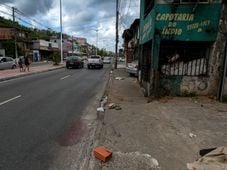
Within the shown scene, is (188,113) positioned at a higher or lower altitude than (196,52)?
lower

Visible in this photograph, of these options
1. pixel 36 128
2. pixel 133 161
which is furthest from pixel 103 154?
pixel 36 128

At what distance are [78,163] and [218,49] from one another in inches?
291

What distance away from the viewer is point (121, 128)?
5383 mm

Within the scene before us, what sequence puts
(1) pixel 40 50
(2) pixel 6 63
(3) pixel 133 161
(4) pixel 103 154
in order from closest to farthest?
(3) pixel 133 161 < (4) pixel 103 154 < (2) pixel 6 63 < (1) pixel 40 50

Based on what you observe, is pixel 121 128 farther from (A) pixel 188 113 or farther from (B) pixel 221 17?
(B) pixel 221 17

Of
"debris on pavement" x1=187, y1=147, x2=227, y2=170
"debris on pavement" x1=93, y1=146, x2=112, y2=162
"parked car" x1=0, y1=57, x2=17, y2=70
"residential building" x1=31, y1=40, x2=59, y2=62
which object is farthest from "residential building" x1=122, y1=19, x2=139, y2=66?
"residential building" x1=31, y1=40, x2=59, y2=62

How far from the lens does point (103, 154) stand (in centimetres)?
376

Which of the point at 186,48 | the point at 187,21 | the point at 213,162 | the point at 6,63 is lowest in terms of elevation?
the point at 213,162

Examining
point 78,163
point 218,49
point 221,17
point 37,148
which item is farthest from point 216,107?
point 37,148

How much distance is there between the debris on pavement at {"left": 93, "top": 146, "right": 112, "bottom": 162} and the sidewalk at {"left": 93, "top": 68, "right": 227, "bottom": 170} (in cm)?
8

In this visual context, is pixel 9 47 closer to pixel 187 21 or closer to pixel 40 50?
pixel 40 50

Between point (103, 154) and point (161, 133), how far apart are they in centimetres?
182

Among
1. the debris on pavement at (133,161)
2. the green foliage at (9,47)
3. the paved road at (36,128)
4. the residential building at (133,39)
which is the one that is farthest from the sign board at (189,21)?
the green foliage at (9,47)

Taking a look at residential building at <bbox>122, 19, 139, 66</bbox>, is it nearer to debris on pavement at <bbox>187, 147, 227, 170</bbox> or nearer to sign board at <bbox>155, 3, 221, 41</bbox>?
sign board at <bbox>155, 3, 221, 41</bbox>
